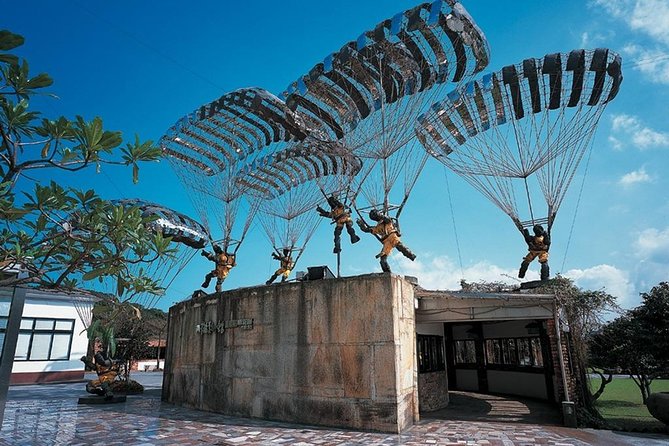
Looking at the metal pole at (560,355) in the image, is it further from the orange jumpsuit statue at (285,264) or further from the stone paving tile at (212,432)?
the orange jumpsuit statue at (285,264)

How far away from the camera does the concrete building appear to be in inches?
322

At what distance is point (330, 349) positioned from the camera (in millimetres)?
8664

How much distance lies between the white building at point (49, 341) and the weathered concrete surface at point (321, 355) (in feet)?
40.9

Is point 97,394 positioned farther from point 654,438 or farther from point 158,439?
point 654,438

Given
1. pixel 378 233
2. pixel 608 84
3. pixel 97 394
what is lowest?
pixel 97 394

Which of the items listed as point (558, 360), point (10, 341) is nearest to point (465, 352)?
point (558, 360)

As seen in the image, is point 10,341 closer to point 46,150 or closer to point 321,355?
point 46,150

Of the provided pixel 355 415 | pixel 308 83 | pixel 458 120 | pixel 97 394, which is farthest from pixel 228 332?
pixel 458 120

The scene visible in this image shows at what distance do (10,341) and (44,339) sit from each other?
61.6 feet

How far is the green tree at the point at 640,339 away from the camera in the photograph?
1214 cm

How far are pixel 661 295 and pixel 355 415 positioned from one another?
10.6 m

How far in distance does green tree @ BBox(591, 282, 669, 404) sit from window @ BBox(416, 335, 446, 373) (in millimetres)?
5812

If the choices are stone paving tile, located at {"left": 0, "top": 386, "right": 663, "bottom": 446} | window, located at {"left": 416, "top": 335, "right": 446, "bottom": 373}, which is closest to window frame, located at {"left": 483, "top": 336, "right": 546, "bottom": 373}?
window, located at {"left": 416, "top": 335, "right": 446, "bottom": 373}

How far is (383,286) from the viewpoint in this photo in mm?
8430
